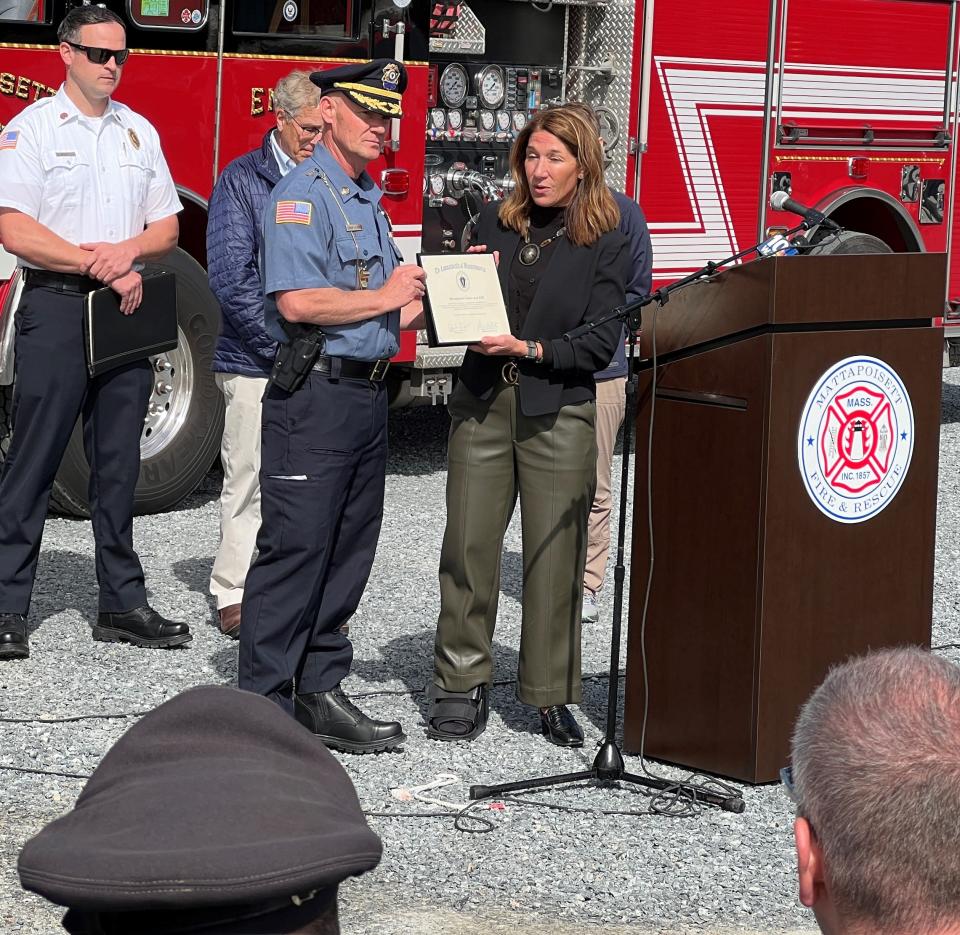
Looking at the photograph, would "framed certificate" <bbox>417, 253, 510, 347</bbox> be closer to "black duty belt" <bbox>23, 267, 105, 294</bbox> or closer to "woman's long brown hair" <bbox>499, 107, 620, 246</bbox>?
"woman's long brown hair" <bbox>499, 107, 620, 246</bbox>

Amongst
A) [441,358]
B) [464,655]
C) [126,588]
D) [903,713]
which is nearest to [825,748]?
[903,713]

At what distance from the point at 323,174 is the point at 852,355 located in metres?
1.54

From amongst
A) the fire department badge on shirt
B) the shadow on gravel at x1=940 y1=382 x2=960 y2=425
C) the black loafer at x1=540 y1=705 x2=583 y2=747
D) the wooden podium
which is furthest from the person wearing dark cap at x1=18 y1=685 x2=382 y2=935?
the shadow on gravel at x1=940 y1=382 x2=960 y2=425

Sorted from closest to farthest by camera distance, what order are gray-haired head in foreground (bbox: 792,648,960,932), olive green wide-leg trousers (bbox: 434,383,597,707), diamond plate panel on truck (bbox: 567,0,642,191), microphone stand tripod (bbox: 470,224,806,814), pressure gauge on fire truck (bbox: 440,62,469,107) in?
1. gray-haired head in foreground (bbox: 792,648,960,932)
2. microphone stand tripod (bbox: 470,224,806,814)
3. olive green wide-leg trousers (bbox: 434,383,597,707)
4. pressure gauge on fire truck (bbox: 440,62,469,107)
5. diamond plate panel on truck (bbox: 567,0,642,191)

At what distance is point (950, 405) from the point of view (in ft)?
40.8

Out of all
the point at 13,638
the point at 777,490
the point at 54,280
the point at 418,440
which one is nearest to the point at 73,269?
the point at 54,280

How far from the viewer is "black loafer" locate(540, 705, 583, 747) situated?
16.8 ft

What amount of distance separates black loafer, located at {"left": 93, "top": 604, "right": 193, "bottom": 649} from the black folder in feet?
2.84

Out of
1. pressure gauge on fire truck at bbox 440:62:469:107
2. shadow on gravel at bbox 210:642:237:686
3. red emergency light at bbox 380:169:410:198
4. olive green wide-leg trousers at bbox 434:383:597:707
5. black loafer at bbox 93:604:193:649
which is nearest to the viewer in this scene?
olive green wide-leg trousers at bbox 434:383:597:707

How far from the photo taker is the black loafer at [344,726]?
5000 millimetres

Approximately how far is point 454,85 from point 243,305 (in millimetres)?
3295

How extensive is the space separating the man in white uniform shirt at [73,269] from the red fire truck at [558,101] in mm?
1067

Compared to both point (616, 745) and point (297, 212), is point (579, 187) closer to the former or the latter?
point (297, 212)

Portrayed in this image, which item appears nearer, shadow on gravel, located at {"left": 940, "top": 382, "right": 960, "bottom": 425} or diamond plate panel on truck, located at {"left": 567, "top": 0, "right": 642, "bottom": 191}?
diamond plate panel on truck, located at {"left": 567, "top": 0, "right": 642, "bottom": 191}
